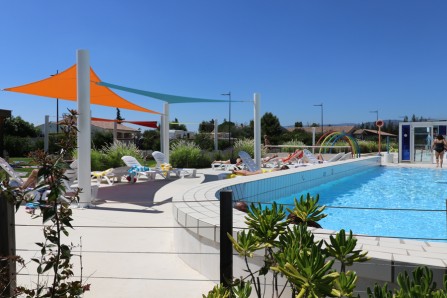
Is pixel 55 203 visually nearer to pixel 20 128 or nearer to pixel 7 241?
pixel 7 241

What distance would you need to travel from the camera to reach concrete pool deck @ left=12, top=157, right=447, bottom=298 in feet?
8.58

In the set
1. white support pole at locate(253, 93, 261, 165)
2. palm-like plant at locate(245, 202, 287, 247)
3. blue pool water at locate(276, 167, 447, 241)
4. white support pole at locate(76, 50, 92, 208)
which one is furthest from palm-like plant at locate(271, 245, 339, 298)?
white support pole at locate(253, 93, 261, 165)

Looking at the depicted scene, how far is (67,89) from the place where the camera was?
9.24 m

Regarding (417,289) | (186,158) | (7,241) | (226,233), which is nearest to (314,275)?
(417,289)

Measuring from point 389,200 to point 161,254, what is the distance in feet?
23.9

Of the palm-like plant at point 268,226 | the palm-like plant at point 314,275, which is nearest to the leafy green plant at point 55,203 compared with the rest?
the palm-like plant at point 268,226

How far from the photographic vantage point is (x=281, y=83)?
40.2 metres

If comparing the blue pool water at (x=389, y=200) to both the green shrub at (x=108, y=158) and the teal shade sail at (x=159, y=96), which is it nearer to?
the teal shade sail at (x=159, y=96)

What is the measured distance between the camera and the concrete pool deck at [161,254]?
2.62 meters

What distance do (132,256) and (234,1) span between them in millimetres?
15497

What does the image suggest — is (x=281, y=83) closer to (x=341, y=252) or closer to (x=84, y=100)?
(x=84, y=100)

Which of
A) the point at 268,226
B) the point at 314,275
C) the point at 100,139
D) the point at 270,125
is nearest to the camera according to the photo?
the point at 314,275

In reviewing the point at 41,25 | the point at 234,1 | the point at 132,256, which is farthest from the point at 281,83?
the point at 132,256

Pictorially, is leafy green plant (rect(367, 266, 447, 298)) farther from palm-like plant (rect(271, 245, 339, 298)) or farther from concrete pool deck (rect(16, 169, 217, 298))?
concrete pool deck (rect(16, 169, 217, 298))
